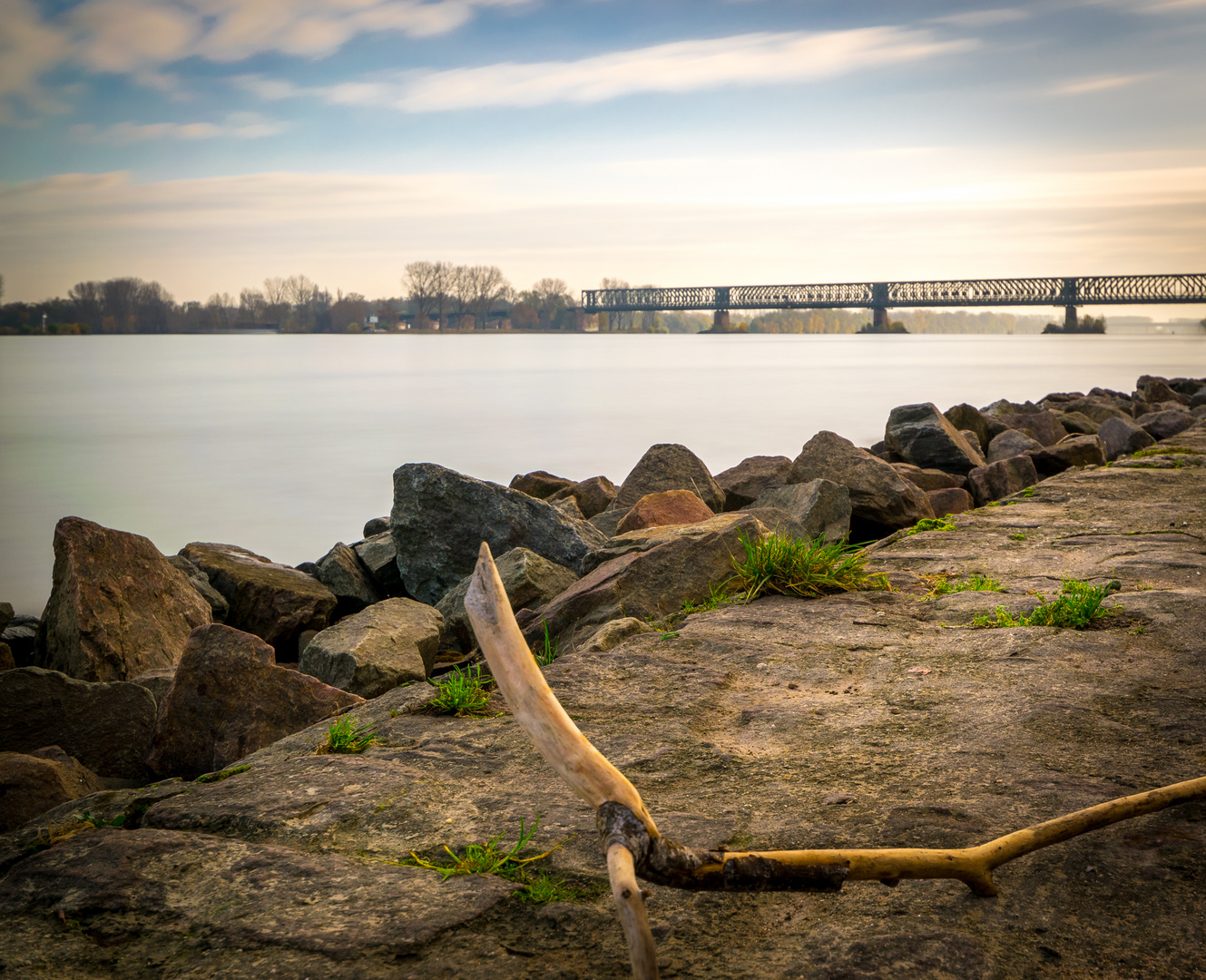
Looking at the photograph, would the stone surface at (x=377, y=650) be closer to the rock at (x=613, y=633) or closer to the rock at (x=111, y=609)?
the rock at (x=111, y=609)

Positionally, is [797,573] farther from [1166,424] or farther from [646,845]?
[1166,424]

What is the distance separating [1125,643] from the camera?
3.16 metres

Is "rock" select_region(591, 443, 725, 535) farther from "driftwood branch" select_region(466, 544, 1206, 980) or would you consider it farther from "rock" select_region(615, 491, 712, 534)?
"driftwood branch" select_region(466, 544, 1206, 980)

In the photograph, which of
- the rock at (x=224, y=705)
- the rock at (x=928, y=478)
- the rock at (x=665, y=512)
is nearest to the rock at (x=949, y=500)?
the rock at (x=928, y=478)

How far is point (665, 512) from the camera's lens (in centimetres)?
616

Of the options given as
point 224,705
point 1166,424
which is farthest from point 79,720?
point 1166,424

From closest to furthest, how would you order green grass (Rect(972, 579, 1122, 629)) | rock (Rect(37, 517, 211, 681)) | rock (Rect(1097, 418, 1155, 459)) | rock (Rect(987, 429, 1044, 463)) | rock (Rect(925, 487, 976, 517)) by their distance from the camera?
green grass (Rect(972, 579, 1122, 629)) < rock (Rect(37, 517, 211, 681)) < rock (Rect(925, 487, 976, 517)) < rock (Rect(987, 429, 1044, 463)) < rock (Rect(1097, 418, 1155, 459))

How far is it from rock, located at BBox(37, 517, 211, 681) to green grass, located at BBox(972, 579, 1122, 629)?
4302 mm

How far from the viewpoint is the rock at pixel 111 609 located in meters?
5.14

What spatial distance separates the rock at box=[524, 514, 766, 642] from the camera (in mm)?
4297

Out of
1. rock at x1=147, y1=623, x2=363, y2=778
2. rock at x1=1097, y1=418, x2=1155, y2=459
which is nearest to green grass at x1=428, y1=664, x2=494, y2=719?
rock at x1=147, y1=623, x2=363, y2=778

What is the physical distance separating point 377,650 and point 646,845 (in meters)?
3.66

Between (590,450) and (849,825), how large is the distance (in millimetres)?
16467

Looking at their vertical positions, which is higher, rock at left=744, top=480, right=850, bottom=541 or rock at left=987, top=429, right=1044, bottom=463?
rock at left=987, top=429, right=1044, bottom=463
